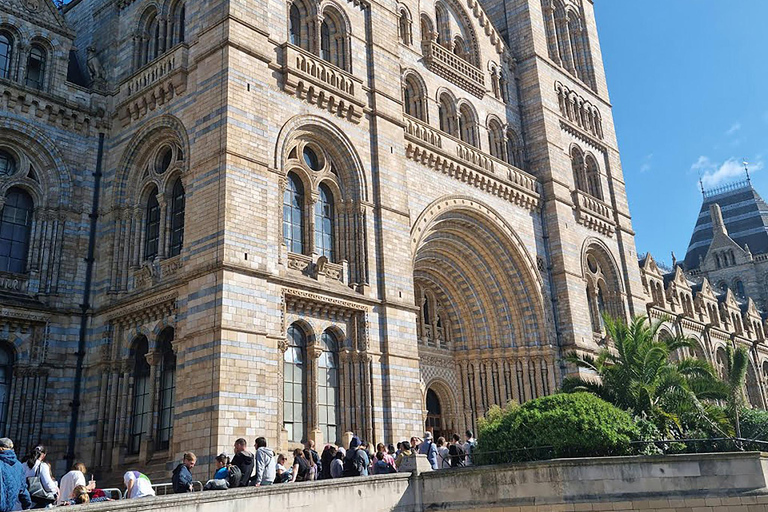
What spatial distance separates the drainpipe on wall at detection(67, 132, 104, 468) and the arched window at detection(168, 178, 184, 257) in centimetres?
294

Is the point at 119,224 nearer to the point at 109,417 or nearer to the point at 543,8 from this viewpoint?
the point at 109,417

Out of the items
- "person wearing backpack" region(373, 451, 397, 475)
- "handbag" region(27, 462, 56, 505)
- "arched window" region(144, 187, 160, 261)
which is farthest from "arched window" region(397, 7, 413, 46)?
"handbag" region(27, 462, 56, 505)

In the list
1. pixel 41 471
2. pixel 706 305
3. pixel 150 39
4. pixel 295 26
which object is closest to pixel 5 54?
pixel 150 39

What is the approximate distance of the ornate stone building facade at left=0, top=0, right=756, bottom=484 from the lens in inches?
701

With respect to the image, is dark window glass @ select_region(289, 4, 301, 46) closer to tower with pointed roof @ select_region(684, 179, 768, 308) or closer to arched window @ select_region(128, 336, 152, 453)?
arched window @ select_region(128, 336, 152, 453)

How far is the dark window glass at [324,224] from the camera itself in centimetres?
2099

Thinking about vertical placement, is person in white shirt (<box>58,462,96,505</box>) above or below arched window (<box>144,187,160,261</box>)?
below

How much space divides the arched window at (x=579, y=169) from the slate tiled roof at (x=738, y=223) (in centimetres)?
4221

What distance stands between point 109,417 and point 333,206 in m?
8.55

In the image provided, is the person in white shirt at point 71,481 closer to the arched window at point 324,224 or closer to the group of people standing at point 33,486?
the group of people standing at point 33,486

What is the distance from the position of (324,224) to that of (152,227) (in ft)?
16.2

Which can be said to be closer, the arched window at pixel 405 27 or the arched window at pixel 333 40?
the arched window at pixel 333 40

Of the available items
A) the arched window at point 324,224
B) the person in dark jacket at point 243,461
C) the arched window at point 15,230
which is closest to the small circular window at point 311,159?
the arched window at point 324,224

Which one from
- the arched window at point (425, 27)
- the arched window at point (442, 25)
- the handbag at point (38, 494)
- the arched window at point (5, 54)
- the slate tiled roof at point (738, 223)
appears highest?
the slate tiled roof at point (738, 223)
